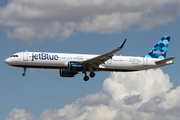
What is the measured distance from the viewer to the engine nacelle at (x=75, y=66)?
53281 millimetres

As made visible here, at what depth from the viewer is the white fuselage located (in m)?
52.8

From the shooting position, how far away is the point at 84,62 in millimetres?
54625

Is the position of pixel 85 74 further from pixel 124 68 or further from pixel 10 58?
pixel 10 58

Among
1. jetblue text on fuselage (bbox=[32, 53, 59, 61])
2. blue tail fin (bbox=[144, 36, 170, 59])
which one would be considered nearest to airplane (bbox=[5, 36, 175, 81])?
jetblue text on fuselage (bbox=[32, 53, 59, 61])

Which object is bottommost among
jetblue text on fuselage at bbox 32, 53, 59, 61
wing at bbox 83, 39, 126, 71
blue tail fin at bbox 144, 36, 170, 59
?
wing at bbox 83, 39, 126, 71

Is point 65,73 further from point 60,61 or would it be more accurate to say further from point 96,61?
point 96,61

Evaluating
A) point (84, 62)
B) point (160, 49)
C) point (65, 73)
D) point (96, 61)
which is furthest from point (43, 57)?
point (160, 49)

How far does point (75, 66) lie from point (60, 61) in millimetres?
2836

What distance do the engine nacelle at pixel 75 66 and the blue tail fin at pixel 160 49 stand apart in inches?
637

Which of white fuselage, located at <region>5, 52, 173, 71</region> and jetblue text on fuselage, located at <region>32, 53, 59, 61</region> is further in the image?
jetblue text on fuselage, located at <region>32, 53, 59, 61</region>

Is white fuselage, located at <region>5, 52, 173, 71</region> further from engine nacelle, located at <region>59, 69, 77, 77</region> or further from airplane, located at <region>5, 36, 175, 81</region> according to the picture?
engine nacelle, located at <region>59, 69, 77, 77</region>

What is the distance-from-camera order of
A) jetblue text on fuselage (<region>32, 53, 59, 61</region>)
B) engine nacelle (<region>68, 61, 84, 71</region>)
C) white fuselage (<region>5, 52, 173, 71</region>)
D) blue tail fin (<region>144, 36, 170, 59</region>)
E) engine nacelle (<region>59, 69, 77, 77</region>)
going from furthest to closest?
blue tail fin (<region>144, 36, 170, 59</region>), engine nacelle (<region>59, 69, 77, 77</region>), engine nacelle (<region>68, 61, 84, 71</region>), jetblue text on fuselage (<region>32, 53, 59, 61</region>), white fuselage (<region>5, 52, 173, 71</region>)

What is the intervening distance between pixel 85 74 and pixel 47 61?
8.83m

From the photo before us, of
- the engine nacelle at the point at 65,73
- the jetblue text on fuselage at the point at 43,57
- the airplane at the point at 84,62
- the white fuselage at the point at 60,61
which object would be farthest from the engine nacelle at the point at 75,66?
the engine nacelle at the point at 65,73
